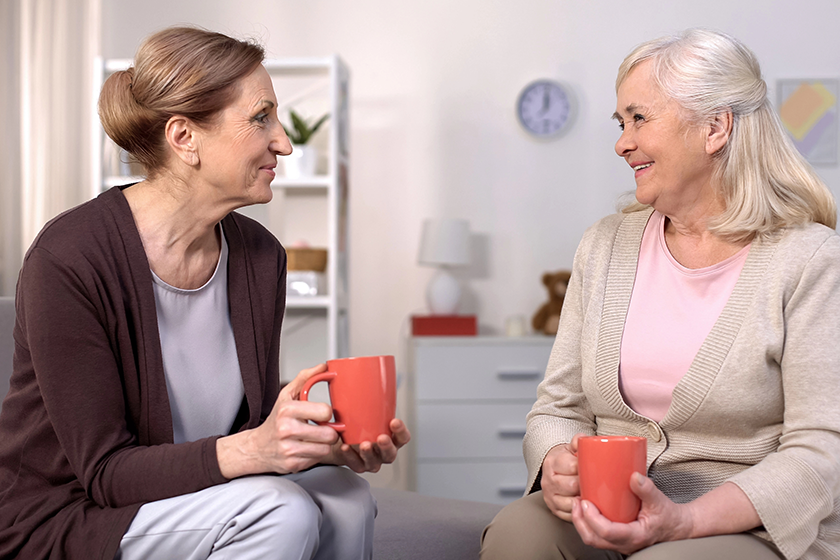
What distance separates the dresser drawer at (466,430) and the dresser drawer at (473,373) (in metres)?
0.05

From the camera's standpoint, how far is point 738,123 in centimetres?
128

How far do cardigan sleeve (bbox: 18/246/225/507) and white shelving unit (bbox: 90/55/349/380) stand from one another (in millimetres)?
1925

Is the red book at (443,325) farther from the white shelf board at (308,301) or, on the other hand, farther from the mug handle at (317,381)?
the mug handle at (317,381)

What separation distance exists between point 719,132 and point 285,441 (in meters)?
0.84

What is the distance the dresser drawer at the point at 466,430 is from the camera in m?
3.08

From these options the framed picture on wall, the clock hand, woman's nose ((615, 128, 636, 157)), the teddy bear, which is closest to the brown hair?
woman's nose ((615, 128, 636, 157))

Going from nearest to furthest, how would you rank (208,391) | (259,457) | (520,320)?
(259,457) < (208,391) < (520,320)

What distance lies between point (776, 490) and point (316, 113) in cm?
293

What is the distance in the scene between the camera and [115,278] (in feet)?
3.52

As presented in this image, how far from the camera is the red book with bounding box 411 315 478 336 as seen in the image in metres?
3.24

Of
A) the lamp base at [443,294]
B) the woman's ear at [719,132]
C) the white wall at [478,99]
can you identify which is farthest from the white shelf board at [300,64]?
the woman's ear at [719,132]

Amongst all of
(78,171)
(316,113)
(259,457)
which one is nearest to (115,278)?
(259,457)

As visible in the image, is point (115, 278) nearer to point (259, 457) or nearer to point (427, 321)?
point (259, 457)

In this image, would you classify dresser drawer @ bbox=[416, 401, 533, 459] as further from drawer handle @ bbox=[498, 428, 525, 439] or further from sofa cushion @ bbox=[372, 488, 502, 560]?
sofa cushion @ bbox=[372, 488, 502, 560]
